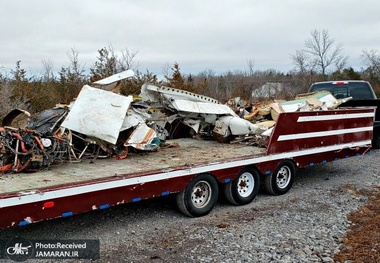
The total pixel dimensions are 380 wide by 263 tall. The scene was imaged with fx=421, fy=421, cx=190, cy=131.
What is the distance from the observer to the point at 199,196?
6.09 m

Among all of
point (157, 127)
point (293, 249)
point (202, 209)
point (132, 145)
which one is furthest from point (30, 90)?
point (293, 249)

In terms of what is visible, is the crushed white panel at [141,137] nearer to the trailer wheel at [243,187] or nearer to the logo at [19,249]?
the trailer wheel at [243,187]

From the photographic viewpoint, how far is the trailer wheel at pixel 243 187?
645 centimetres

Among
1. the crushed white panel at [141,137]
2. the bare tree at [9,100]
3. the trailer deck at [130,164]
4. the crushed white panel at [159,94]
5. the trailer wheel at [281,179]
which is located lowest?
the trailer wheel at [281,179]

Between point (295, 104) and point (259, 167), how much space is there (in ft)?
7.97

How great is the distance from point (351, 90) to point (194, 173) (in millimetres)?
7148

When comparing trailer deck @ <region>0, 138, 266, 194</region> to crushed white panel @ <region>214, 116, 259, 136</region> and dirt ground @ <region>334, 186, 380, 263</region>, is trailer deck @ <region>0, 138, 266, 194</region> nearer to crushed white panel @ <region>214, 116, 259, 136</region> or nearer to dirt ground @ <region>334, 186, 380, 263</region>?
crushed white panel @ <region>214, 116, 259, 136</region>

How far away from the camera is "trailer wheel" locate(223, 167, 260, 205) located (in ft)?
21.1

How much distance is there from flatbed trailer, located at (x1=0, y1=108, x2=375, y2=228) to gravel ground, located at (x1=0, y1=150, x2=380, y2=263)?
366mm

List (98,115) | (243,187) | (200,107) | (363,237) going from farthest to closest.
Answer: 1. (200,107)
2. (243,187)
3. (98,115)
4. (363,237)

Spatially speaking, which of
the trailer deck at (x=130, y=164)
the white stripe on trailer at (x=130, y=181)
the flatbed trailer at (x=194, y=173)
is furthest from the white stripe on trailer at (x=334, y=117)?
the trailer deck at (x=130, y=164)

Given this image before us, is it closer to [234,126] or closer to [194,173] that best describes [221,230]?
[194,173]

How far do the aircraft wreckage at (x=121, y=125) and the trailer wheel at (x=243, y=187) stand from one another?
88cm

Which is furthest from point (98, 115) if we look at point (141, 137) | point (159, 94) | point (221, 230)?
point (221, 230)
